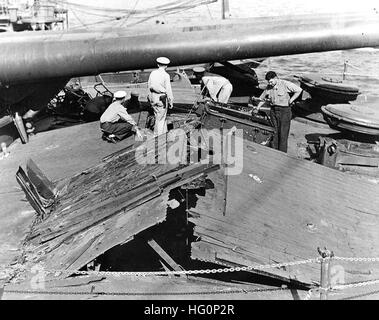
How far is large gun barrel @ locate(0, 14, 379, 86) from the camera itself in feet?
25.9

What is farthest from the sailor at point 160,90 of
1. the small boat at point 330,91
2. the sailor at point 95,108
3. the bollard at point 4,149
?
the small boat at point 330,91

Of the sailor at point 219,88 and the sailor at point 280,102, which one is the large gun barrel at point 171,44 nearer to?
the sailor at point 219,88

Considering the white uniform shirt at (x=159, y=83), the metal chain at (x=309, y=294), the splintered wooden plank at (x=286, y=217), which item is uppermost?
the white uniform shirt at (x=159, y=83)

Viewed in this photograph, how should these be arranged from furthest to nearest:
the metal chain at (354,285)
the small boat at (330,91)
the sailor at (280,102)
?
the small boat at (330,91), the sailor at (280,102), the metal chain at (354,285)

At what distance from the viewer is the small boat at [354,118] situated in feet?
24.1

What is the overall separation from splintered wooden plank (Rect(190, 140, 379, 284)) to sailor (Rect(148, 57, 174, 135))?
74.5 inches

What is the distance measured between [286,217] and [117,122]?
13.7 ft

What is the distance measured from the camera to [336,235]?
207 inches

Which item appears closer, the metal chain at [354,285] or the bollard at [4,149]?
the metal chain at [354,285]

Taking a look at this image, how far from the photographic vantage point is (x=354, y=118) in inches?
293

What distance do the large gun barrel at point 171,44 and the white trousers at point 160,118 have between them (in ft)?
3.52

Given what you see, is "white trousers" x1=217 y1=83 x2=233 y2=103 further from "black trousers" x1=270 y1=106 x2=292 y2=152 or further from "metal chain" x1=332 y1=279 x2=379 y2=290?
"metal chain" x1=332 y1=279 x2=379 y2=290

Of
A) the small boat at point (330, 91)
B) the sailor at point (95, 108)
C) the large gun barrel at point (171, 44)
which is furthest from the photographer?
the sailor at point (95, 108)

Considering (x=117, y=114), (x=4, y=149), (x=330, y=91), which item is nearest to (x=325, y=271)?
(x=117, y=114)
